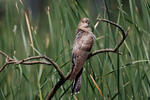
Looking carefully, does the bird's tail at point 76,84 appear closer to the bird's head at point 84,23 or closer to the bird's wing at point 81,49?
the bird's wing at point 81,49

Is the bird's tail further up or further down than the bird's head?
further down

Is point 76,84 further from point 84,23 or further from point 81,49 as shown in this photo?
point 84,23

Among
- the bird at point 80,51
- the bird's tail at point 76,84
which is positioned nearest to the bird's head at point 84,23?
the bird at point 80,51

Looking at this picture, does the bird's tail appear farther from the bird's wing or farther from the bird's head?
the bird's head

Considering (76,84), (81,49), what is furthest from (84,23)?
(76,84)

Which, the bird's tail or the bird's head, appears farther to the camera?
the bird's head

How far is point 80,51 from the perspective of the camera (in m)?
1.83

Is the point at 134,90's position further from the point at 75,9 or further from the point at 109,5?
the point at 75,9

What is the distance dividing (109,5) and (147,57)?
345 millimetres

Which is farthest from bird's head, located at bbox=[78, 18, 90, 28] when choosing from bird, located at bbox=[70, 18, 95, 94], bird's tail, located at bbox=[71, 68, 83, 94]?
bird's tail, located at bbox=[71, 68, 83, 94]

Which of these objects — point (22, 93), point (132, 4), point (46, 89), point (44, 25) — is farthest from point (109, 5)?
point (44, 25)

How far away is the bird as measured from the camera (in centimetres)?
166

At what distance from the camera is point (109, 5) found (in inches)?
63.9

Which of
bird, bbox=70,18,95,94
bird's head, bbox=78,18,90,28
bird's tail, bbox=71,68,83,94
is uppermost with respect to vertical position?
bird's head, bbox=78,18,90,28
